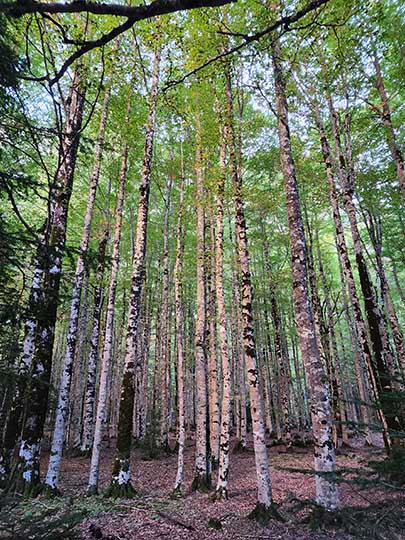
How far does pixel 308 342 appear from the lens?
5898mm

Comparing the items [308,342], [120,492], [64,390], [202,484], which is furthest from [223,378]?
[64,390]

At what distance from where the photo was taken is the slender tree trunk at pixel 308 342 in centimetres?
530

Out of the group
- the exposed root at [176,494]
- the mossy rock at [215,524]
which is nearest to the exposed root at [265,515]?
the mossy rock at [215,524]

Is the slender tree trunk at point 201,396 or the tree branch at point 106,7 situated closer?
the tree branch at point 106,7

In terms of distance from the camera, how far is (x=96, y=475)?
7992 mm

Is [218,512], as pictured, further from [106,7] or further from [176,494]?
[106,7]

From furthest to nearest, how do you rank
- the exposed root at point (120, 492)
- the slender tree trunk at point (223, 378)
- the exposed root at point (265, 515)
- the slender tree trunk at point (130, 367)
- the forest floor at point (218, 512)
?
the slender tree trunk at point (223, 378)
the slender tree trunk at point (130, 367)
the exposed root at point (120, 492)
the exposed root at point (265, 515)
the forest floor at point (218, 512)

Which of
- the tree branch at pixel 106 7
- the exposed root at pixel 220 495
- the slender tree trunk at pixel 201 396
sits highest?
the tree branch at pixel 106 7

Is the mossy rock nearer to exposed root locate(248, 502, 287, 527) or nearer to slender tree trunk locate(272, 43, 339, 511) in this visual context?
exposed root locate(248, 502, 287, 527)

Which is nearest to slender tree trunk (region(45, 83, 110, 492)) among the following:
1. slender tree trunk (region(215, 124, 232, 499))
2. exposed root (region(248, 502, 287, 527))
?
slender tree trunk (region(215, 124, 232, 499))

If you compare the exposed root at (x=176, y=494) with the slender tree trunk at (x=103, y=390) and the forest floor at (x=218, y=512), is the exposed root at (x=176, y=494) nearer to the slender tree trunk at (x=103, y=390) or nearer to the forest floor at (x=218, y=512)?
the forest floor at (x=218, y=512)

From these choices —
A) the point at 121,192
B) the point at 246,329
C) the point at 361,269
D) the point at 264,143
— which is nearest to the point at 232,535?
the point at 246,329

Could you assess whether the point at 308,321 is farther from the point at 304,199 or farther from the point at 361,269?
the point at 304,199

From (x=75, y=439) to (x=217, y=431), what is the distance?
1160 cm
